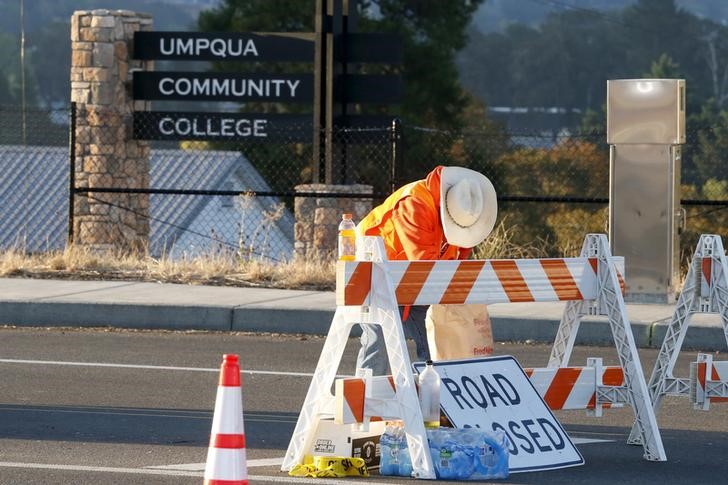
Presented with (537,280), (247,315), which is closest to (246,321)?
(247,315)

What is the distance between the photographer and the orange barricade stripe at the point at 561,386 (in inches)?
304

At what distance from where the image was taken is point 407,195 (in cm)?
782

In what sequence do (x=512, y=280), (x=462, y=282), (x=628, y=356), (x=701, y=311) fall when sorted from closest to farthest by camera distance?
1. (x=462, y=282)
2. (x=512, y=280)
3. (x=628, y=356)
4. (x=701, y=311)

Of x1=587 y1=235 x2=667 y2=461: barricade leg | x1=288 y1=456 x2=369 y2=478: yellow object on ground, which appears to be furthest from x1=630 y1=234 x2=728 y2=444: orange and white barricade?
x1=288 y1=456 x2=369 y2=478: yellow object on ground

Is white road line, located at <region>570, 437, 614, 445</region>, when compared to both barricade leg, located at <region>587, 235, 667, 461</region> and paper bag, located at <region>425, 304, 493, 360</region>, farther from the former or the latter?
paper bag, located at <region>425, 304, 493, 360</region>

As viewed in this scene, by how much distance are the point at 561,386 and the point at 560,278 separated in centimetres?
55

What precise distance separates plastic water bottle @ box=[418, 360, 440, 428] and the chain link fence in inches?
331

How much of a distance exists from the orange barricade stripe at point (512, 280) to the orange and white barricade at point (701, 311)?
2.99 feet

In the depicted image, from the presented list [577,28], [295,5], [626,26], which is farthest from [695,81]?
[295,5]

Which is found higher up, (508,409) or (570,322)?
(570,322)

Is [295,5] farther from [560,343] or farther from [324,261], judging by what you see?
[560,343]

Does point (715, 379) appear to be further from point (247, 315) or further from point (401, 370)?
point (247, 315)

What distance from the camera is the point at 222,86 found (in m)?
18.8

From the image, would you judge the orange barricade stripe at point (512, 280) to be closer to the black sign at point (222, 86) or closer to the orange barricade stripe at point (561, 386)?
the orange barricade stripe at point (561, 386)
